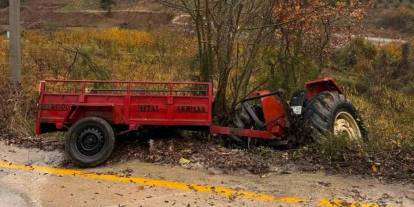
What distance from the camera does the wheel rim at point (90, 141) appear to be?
25.6ft

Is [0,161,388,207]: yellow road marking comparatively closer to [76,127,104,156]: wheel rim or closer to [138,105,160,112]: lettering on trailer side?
[76,127,104,156]: wheel rim

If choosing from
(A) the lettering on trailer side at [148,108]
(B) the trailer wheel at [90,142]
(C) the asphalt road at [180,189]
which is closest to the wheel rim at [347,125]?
(C) the asphalt road at [180,189]

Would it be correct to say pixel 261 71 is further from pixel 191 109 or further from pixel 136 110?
pixel 136 110

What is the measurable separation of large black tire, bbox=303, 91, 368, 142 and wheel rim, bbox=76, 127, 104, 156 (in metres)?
2.92

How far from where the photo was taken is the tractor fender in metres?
8.66

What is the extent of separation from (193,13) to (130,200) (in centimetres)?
436

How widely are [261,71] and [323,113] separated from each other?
3.35 m

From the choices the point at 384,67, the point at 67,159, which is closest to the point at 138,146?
the point at 67,159

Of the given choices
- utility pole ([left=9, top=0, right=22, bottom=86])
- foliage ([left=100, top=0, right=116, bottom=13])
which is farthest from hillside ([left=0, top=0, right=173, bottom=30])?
utility pole ([left=9, top=0, right=22, bottom=86])

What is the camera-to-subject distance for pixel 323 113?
809 cm

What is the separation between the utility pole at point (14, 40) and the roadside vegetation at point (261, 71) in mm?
364

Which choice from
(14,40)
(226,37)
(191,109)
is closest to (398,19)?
(14,40)

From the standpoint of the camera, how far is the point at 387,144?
25.6ft

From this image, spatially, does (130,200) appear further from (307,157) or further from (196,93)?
(196,93)
